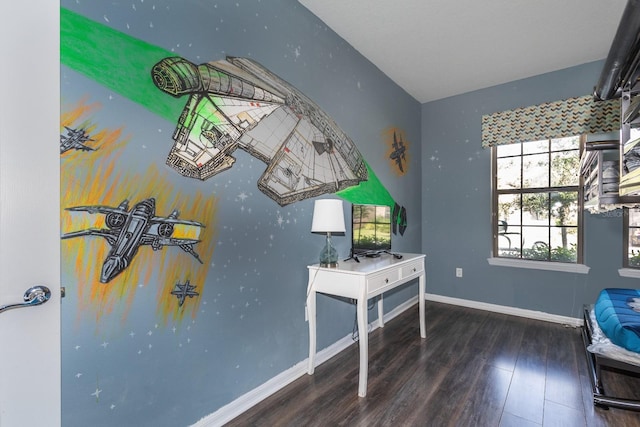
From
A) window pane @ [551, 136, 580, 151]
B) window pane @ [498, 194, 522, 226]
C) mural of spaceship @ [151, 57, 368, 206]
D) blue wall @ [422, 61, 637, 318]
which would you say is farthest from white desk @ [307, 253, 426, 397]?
window pane @ [551, 136, 580, 151]

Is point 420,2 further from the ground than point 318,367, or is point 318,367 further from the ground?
point 420,2

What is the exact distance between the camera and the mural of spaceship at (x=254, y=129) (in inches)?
60.4

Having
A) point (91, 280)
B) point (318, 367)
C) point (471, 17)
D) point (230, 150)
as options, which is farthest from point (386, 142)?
point (91, 280)

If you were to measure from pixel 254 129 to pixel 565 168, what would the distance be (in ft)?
10.8

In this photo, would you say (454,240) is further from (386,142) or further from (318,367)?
(318,367)

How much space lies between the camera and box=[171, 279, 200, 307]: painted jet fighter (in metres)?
1.49

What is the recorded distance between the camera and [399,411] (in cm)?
178

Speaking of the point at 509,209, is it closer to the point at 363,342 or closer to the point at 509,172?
the point at 509,172

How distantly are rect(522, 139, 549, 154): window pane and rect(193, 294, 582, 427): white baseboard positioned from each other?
176cm

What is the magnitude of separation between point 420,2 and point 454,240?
2700 millimetres
